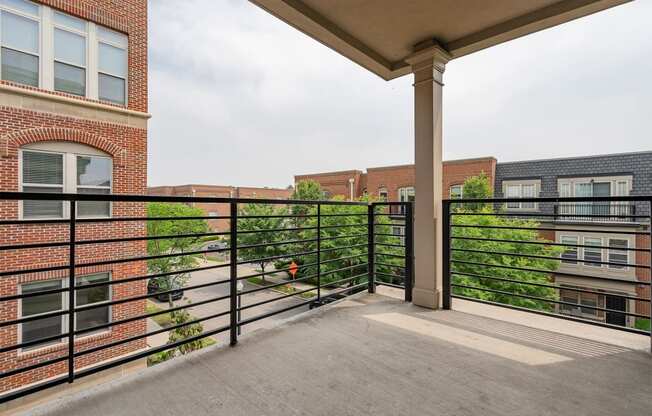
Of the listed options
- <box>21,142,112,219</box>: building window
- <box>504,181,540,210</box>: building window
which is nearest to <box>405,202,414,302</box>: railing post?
<box>21,142,112,219</box>: building window

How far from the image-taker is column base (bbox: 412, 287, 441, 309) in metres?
2.55

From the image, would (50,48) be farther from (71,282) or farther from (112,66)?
(71,282)

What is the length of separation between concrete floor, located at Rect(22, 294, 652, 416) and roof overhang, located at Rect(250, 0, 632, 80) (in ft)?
7.52

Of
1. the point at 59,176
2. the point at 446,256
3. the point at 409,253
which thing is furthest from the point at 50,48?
the point at 446,256

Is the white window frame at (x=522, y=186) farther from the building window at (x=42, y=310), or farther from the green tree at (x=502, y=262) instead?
the building window at (x=42, y=310)

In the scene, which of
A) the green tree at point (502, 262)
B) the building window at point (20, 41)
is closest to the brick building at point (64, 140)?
the building window at point (20, 41)

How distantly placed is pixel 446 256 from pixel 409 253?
1.17ft

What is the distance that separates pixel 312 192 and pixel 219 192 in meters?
8.78

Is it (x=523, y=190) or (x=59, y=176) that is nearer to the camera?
(x=59, y=176)

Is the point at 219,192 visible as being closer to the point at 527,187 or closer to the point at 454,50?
the point at 527,187

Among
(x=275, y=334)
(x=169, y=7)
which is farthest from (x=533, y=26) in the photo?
(x=169, y=7)

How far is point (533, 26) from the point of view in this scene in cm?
223

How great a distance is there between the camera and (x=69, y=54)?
6.02 metres

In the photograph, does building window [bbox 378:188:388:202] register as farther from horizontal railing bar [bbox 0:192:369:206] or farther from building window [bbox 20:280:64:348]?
horizontal railing bar [bbox 0:192:369:206]
